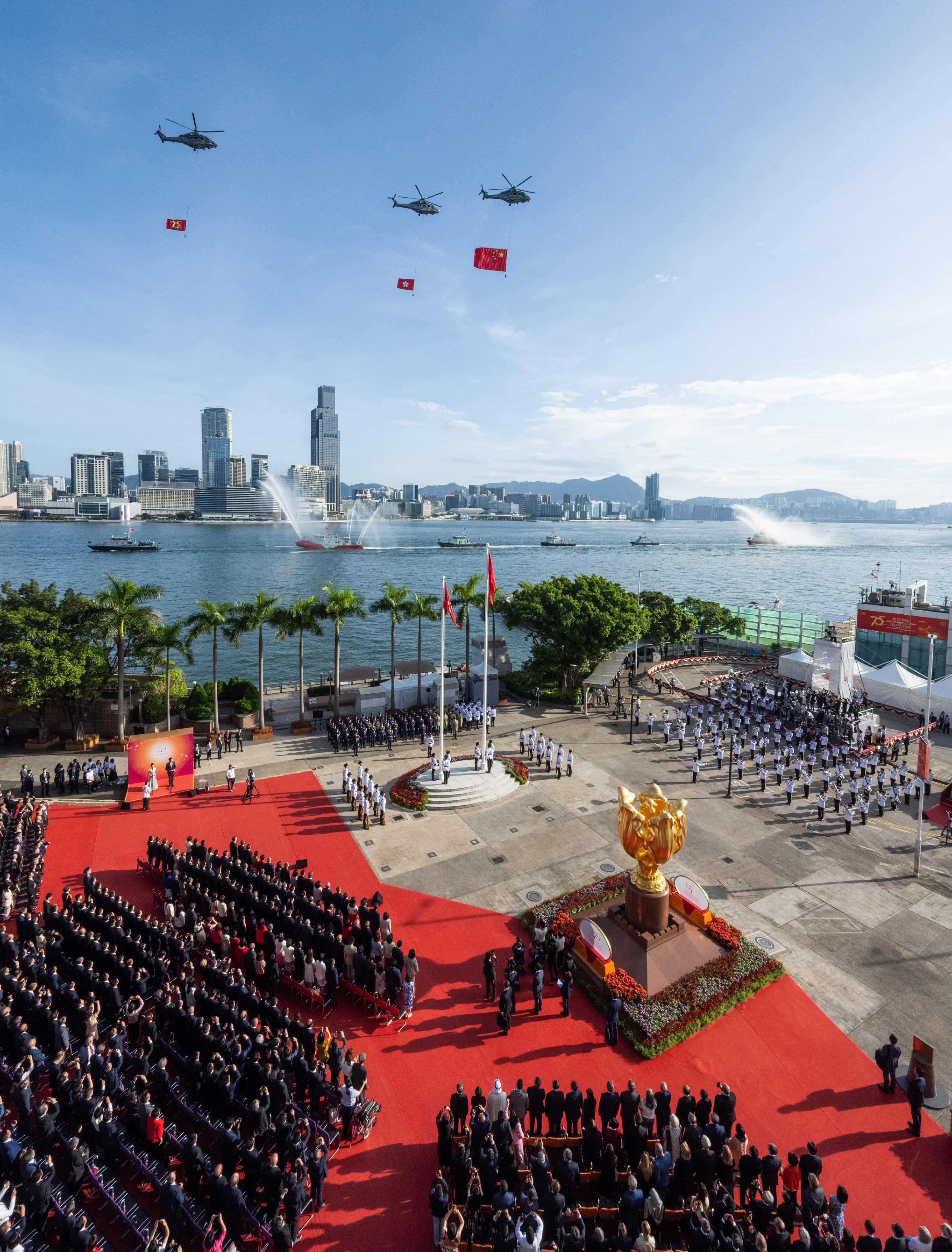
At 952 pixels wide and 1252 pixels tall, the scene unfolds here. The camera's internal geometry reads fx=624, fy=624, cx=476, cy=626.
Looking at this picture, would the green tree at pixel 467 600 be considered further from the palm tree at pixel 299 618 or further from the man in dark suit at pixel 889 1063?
the man in dark suit at pixel 889 1063

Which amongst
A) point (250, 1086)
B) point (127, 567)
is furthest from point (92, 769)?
point (127, 567)

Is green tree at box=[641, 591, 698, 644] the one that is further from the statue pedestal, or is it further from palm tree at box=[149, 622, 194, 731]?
the statue pedestal

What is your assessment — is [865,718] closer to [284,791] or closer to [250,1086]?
[284,791]

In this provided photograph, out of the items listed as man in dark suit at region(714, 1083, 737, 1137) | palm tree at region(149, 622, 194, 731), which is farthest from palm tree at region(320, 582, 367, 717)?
man in dark suit at region(714, 1083, 737, 1137)

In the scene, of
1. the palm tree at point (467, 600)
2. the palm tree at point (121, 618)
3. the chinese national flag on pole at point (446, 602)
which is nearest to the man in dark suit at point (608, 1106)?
the chinese national flag on pole at point (446, 602)

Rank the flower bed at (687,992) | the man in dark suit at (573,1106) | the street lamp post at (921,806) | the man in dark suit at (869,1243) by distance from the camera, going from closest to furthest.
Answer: the man in dark suit at (869,1243), the man in dark suit at (573,1106), the flower bed at (687,992), the street lamp post at (921,806)

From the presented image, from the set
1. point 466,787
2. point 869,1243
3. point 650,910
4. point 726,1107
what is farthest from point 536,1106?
point 466,787
